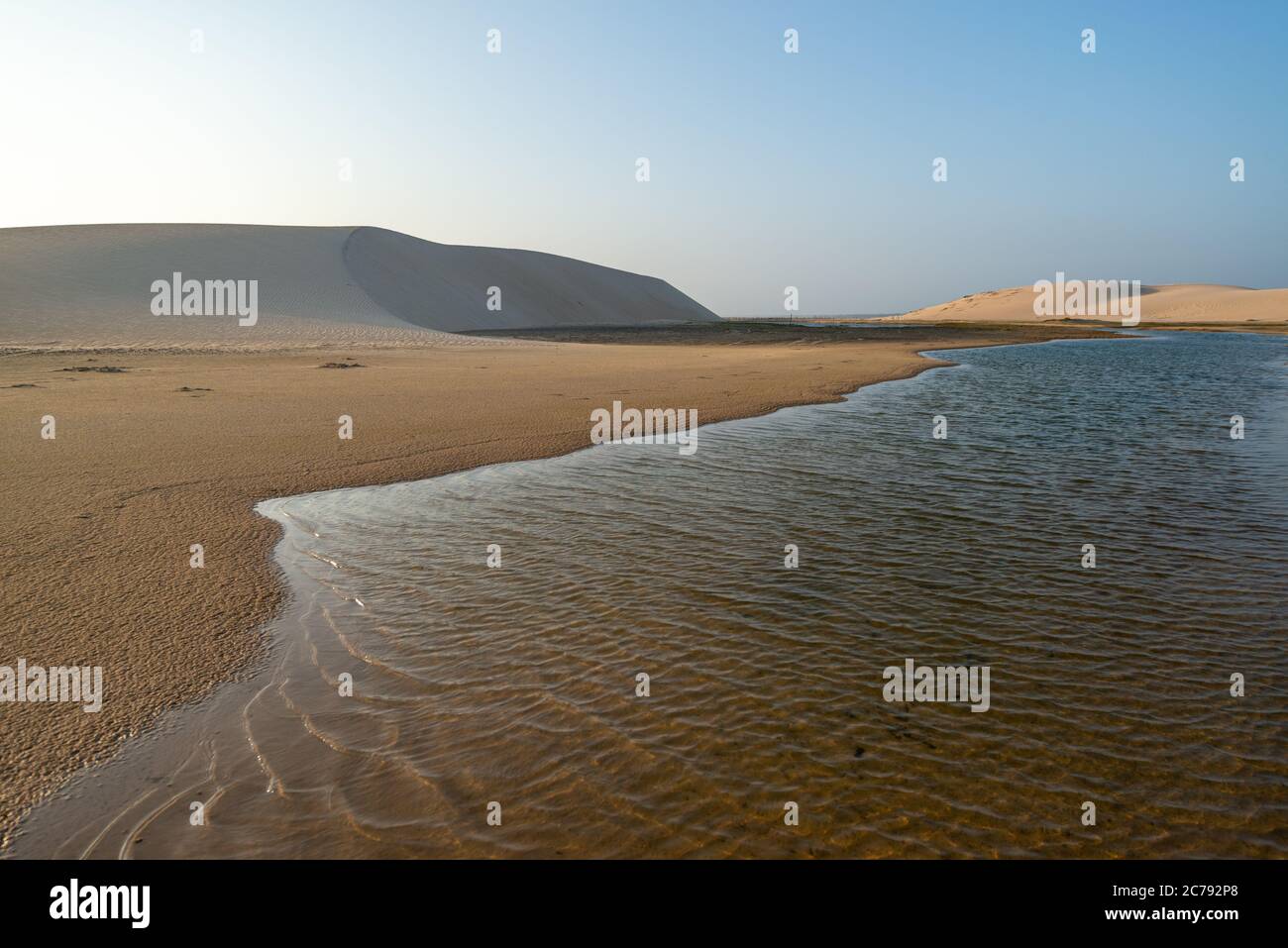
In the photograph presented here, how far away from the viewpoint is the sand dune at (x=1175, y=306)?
92875 mm

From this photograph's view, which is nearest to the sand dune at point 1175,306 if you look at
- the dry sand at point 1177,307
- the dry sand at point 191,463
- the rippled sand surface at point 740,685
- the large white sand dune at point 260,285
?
the dry sand at point 1177,307

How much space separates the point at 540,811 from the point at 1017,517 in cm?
763

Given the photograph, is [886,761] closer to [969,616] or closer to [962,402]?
[969,616]

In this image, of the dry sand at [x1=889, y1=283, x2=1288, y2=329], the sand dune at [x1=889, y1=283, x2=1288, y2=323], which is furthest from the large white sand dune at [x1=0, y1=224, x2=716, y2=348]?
the sand dune at [x1=889, y1=283, x2=1288, y2=323]

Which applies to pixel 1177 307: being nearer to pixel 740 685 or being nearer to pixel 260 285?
pixel 260 285

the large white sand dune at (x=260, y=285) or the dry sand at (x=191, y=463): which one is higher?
the large white sand dune at (x=260, y=285)

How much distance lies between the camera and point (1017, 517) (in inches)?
370

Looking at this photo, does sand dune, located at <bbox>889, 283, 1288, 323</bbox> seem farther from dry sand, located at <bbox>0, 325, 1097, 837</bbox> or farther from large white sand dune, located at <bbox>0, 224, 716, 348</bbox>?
dry sand, located at <bbox>0, 325, 1097, 837</bbox>

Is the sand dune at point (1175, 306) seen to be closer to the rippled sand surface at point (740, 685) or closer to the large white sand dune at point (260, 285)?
the large white sand dune at point (260, 285)

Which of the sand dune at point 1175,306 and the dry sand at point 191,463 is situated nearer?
the dry sand at point 191,463

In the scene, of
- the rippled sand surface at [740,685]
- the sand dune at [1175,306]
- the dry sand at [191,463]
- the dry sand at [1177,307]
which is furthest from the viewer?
the sand dune at [1175,306]

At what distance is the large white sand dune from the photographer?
42.9m

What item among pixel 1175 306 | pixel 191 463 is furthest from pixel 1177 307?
pixel 191 463

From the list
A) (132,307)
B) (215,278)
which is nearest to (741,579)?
(132,307)
